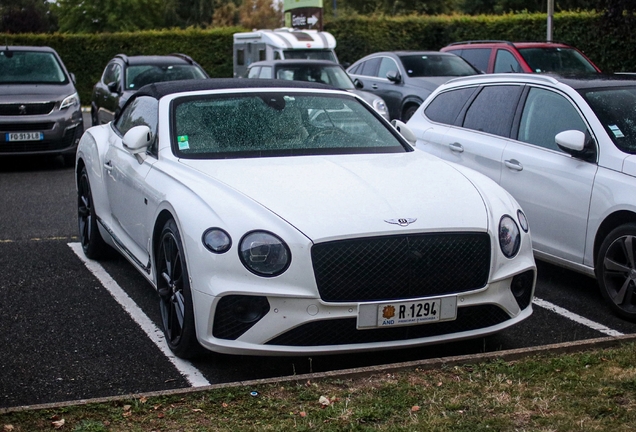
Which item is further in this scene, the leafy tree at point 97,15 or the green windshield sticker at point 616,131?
the leafy tree at point 97,15

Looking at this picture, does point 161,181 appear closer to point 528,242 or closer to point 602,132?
point 528,242

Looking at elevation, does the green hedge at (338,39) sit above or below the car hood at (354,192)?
below

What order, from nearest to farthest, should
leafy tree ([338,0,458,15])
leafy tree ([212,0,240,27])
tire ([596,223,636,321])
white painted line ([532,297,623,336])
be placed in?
1. white painted line ([532,297,623,336])
2. tire ([596,223,636,321])
3. leafy tree ([338,0,458,15])
4. leafy tree ([212,0,240,27])

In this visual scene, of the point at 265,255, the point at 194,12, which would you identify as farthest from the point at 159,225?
the point at 194,12

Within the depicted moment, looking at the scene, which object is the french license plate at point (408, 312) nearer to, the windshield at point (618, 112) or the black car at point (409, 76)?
the windshield at point (618, 112)

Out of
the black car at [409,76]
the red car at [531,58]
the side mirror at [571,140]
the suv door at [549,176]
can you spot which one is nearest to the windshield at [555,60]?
the red car at [531,58]

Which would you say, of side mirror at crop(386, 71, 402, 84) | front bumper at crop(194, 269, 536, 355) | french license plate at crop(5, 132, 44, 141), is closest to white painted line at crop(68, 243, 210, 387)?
front bumper at crop(194, 269, 536, 355)

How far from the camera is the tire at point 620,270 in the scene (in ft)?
19.1

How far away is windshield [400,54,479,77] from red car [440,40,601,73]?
48 cm

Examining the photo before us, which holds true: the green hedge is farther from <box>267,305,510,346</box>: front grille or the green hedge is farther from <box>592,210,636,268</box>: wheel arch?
<box>267,305,510,346</box>: front grille

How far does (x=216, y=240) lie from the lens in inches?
184

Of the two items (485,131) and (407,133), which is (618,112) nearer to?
(485,131)

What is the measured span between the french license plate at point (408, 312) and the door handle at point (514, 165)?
2493 millimetres

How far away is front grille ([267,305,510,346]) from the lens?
462cm
